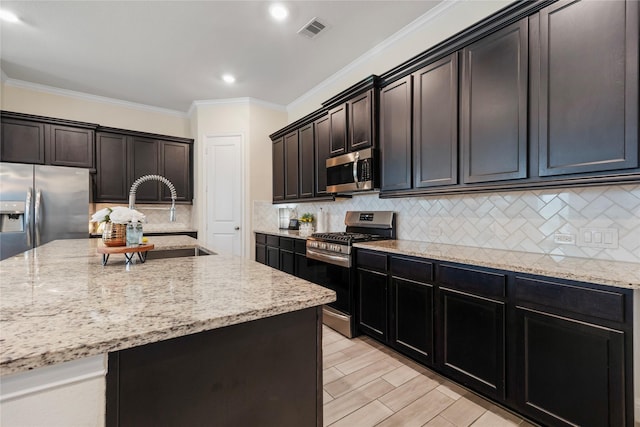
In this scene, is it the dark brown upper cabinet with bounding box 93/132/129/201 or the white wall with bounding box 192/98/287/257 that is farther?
the white wall with bounding box 192/98/287/257

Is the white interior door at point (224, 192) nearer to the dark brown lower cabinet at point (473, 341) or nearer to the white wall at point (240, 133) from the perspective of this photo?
the white wall at point (240, 133)

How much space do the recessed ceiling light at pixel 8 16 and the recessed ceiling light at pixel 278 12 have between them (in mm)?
2399

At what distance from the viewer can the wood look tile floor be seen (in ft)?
5.53

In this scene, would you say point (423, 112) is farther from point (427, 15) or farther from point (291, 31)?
point (291, 31)

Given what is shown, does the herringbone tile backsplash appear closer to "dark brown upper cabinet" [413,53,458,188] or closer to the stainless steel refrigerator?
"dark brown upper cabinet" [413,53,458,188]

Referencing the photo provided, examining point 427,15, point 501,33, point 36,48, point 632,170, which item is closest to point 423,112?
point 501,33

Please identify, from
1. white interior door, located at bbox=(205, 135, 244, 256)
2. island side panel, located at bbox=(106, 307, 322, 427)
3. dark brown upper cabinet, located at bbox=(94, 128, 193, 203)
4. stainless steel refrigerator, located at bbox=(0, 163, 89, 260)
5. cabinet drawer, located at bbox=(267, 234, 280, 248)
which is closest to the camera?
island side panel, located at bbox=(106, 307, 322, 427)

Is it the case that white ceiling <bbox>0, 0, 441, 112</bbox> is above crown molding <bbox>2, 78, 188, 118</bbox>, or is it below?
above

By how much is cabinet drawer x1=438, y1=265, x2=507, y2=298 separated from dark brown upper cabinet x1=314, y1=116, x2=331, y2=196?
1.90 m

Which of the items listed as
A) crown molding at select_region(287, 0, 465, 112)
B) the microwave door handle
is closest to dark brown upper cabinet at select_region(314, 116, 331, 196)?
the microwave door handle

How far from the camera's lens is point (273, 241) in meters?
4.10

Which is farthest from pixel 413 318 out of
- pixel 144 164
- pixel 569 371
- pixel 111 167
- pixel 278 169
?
pixel 111 167

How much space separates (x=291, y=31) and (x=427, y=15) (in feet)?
4.33

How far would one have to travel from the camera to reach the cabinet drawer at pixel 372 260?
2455mm
